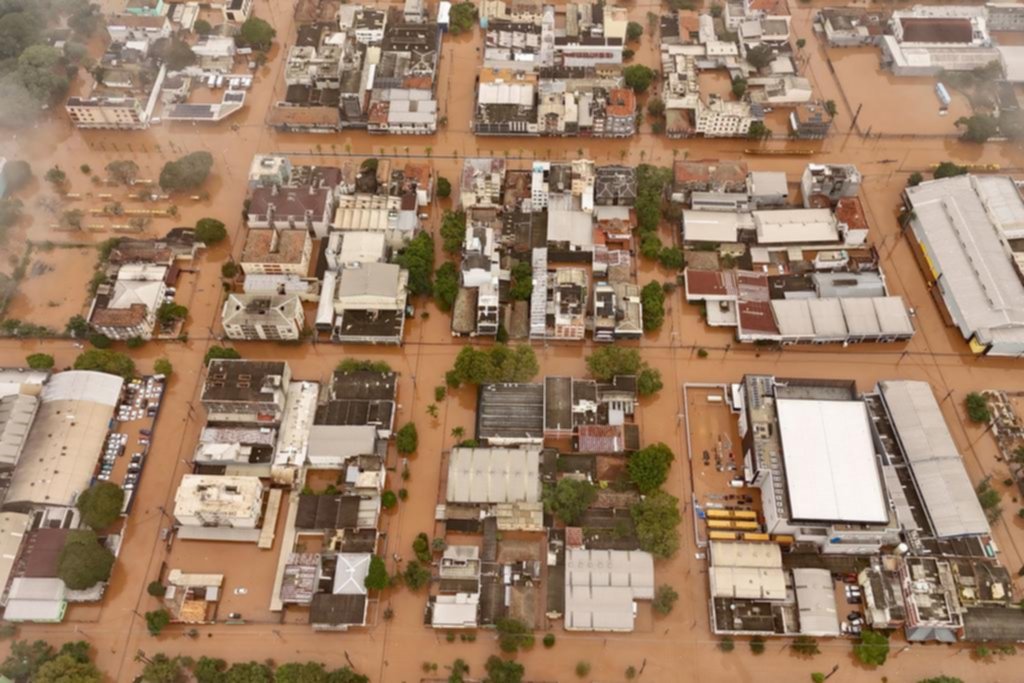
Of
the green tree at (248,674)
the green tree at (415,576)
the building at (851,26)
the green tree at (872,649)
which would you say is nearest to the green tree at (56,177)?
the green tree at (248,674)

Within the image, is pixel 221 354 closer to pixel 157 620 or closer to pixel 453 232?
pixel 157 620

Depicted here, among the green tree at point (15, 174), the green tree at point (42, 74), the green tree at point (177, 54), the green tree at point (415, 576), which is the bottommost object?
the green tree at point (415, 576)

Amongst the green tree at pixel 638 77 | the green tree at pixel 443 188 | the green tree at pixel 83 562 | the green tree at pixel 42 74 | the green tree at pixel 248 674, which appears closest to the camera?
the green tree at pixel 248 674

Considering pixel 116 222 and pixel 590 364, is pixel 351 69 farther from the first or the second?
pixel 590 364

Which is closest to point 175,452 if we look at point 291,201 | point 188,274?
point 188,274

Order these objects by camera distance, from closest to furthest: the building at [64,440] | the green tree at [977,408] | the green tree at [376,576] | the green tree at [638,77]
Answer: the green tree at [376,576], the building at [64,440], the green tree at [977,408], the green tree at [638,77]

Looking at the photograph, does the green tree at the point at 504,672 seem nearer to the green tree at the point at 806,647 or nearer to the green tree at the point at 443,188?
the green tree at the point at 806,647

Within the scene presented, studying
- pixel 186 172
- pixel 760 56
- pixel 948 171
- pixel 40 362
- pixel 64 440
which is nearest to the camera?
pixel 64 440

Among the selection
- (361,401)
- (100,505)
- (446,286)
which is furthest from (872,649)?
(100,505)
